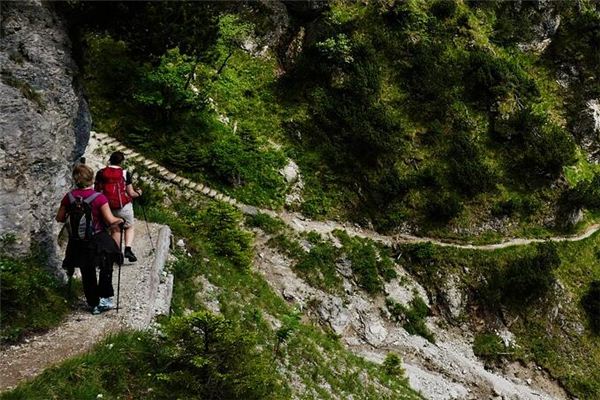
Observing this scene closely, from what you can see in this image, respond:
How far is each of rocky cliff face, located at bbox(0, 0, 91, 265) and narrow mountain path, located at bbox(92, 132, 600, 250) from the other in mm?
13235

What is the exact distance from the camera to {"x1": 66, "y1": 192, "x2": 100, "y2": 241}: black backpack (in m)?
8.29

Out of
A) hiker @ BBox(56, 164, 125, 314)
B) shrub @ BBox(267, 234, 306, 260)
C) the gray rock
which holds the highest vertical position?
the gray rock

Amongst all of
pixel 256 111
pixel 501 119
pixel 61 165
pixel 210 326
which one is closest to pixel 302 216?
pixel 256 111

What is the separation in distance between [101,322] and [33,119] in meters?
3.76

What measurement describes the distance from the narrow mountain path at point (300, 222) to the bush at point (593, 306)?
3422 mm

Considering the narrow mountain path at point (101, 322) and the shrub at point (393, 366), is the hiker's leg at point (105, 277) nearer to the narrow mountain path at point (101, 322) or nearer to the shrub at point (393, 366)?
the narrow mountain path at point (101, 322)

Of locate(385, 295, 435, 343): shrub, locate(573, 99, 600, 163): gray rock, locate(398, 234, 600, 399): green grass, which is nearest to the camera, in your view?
locate(385, 295, 435, 343): shrub

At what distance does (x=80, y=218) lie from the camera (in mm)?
8305

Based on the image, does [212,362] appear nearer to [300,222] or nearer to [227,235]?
[227,235]

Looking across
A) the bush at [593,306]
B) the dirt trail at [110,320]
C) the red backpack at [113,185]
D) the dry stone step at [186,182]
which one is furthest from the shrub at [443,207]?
the red backpack at [113,185]

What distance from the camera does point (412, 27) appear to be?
3241cm

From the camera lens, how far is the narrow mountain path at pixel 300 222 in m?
23.1

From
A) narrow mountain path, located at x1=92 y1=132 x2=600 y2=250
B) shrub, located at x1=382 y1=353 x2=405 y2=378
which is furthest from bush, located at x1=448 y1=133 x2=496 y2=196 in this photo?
shrub, located at x1=382 y1=353 x2=405 y2=378

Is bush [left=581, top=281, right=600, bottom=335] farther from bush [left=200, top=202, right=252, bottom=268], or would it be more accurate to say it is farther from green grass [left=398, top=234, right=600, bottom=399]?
bush [left=200, top=202, right=252, bottom=268]
